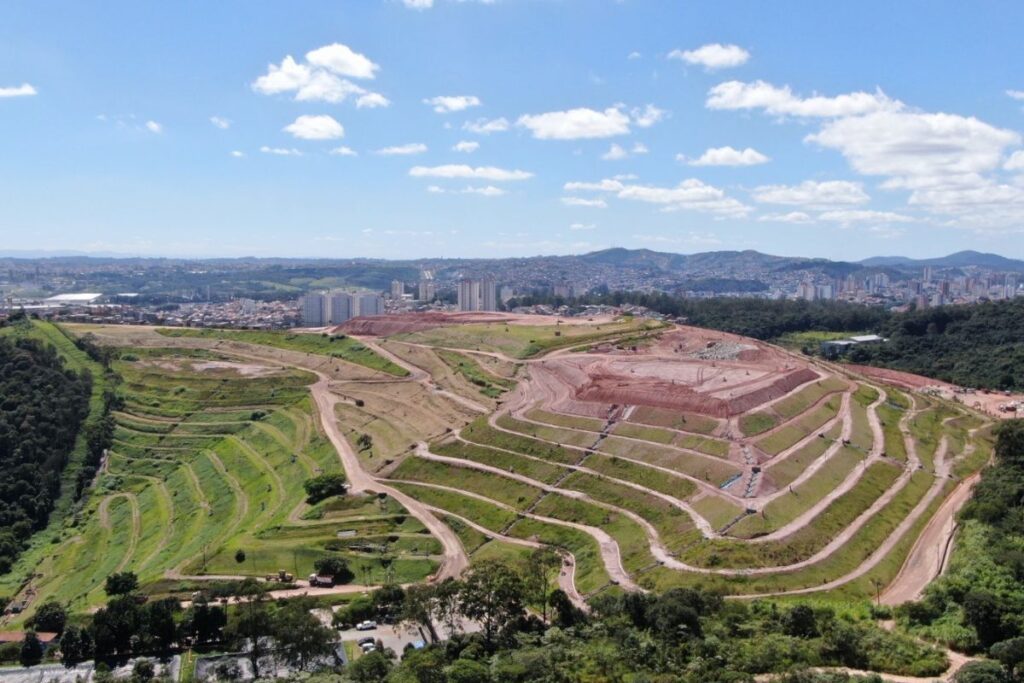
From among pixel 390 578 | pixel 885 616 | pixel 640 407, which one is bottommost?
pixel 390 578

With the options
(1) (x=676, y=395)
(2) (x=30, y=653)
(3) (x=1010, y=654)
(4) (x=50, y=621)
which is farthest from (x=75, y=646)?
(1) (x=676, y=395)

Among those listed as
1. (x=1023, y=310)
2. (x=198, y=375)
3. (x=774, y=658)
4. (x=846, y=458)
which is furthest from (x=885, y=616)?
(x=1023, y=310)

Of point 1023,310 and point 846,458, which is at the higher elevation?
point 1023,310

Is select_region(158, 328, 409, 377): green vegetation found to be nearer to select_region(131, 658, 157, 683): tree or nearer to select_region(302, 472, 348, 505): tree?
select_region(302, 472, 348, 505): tree

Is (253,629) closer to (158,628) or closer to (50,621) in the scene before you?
(158,628)

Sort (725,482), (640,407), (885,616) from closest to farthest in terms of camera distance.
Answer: (885,616) < (725,482) < (640,407)

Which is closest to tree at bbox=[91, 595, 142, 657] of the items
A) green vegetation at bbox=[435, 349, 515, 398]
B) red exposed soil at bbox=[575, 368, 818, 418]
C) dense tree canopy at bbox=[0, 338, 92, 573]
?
dense tree canopy at bbox=[0, 338, 92, 573]

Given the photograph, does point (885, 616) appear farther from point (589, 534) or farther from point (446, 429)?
point (446, 429)
